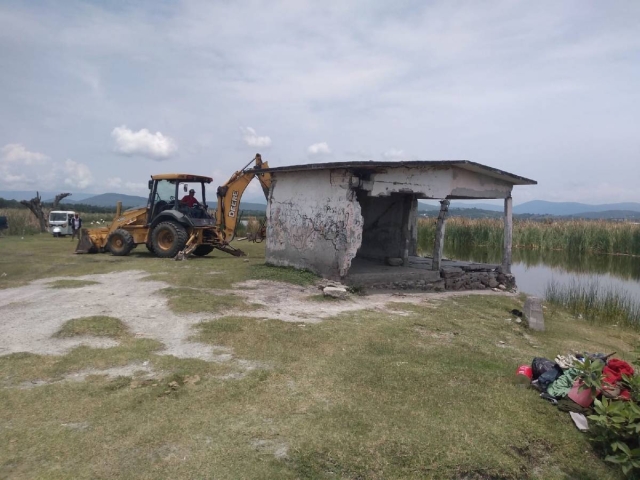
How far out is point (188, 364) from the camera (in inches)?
210

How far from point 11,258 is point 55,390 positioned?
35.9 feet

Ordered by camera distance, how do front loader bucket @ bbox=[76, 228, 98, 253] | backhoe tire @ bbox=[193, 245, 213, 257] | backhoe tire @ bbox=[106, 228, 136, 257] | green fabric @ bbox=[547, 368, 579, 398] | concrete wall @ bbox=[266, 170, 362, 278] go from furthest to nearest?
1. front loader bucket @ bbox=[76, 228, 98, 253]
2. backhoe tire @ bbox=[193, 245, 213, 257]
3. backhoe tire @ bbox=[106, 228, 136, 257]
4. concrete wall @ bbox=[266, 170, 362, 278]
5. green fabric @ bbox=[547, 368, 579, 398]

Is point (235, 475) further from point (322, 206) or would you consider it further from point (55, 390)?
point (322, 206)

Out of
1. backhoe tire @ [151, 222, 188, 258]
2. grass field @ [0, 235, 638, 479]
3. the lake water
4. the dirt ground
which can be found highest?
backhoe tire @ [151, 222, 188, 258]

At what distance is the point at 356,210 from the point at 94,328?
5563 millimetres

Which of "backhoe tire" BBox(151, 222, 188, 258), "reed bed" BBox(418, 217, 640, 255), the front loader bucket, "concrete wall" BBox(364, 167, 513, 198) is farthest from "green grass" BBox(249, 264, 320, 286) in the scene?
"reed bed" BBox(418, 217, 640, 255)

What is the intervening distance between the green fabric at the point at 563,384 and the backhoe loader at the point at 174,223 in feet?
32.7

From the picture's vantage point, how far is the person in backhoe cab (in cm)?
1445

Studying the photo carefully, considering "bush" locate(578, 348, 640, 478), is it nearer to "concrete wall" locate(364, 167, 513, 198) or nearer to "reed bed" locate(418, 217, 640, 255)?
"concrete wall" locate(364, 167, 513, 198)

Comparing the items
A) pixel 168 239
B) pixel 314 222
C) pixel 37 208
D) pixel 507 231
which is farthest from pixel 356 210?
pixel 37 208

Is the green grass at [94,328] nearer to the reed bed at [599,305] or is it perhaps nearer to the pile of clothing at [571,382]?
the pile of clothing at [571,382]

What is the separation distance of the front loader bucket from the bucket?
44.3 feet

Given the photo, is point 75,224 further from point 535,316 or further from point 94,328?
point 535,316

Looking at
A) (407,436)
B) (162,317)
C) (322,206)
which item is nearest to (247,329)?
(162,317)
